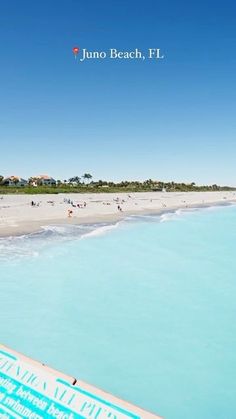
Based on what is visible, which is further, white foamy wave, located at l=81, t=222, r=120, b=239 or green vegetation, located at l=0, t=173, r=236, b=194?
green vegetation, located at l=0, t=173, r=236, b=194

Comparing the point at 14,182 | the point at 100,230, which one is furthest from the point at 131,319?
the point at 14,182

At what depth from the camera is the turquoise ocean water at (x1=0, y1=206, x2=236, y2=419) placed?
7711 millimetres

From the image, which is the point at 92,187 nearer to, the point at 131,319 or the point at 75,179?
the point at 75,179

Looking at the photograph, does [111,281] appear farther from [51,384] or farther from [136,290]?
[51,384]

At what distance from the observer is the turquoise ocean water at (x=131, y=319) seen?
304 inches

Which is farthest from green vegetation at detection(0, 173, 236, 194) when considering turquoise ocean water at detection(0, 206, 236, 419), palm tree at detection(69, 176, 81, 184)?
turquoise ocean water at detection(0, 206, 236, 419)

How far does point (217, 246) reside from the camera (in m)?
27.5

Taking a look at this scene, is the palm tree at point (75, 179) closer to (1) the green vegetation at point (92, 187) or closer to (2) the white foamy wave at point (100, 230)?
(1) the green vegetation at point (92, 187)

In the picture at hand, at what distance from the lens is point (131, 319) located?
1130 centimetres

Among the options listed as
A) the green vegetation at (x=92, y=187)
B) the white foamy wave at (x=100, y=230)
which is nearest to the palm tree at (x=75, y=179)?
the green vegetation at (x=92, y=187)

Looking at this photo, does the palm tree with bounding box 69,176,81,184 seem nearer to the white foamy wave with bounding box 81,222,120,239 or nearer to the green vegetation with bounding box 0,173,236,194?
the green vegetation with bounding box 0,173,236,194

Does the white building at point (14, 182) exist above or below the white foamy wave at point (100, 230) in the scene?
above

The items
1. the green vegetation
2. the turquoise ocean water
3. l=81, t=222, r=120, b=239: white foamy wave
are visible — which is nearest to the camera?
the turquoise ocean water

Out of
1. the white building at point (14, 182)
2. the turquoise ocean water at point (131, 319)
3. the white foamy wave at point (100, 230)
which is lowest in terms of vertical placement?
the turquoise ocean water at point (131, 319)
